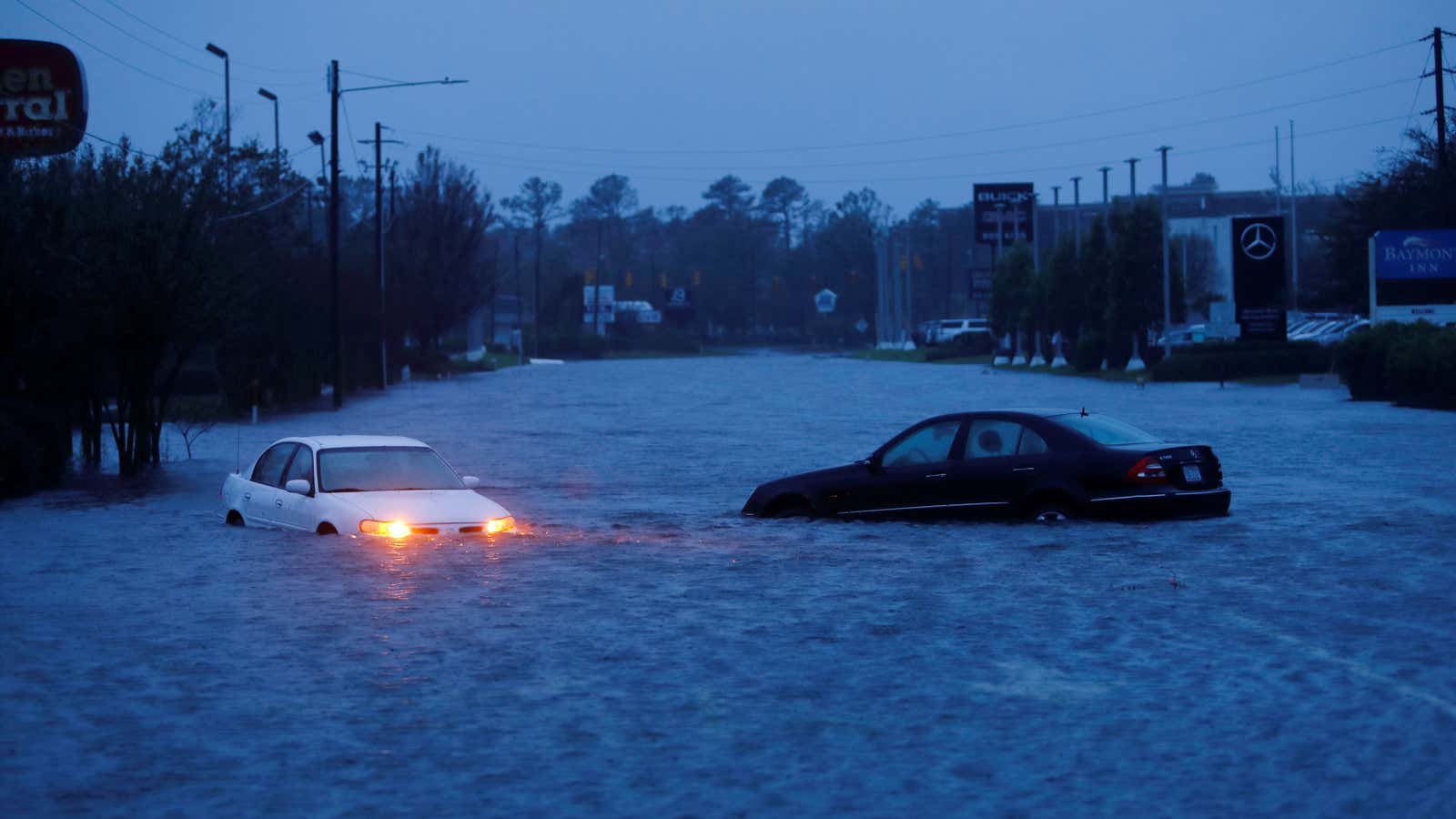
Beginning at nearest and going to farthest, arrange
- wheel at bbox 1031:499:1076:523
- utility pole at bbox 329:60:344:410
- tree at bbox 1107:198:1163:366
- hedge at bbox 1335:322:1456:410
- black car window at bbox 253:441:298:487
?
wheel at bbox 1031:499:1076:523
black car window at bbox 253:441:298:487
hedge at bbox 1335:322:1456:410
utility pole at bbox 329:60:344:410
tree at bbox 1107:198:1163:366

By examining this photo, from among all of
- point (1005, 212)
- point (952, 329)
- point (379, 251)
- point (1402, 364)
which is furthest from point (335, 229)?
point (952, 329)

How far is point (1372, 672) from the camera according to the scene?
949cm

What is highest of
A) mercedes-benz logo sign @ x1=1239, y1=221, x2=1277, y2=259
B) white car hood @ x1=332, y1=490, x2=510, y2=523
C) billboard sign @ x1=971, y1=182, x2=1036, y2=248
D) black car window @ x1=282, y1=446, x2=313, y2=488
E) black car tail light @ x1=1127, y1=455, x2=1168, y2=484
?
billboard sign @ x1=971, y1=182, x2=1036, y2=248

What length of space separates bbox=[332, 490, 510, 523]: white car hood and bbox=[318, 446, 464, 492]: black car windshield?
304 mm

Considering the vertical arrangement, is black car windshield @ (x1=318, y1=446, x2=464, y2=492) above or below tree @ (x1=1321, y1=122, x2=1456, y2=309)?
below

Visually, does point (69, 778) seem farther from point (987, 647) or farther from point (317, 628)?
point (987, 647)

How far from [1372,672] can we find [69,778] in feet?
22.0

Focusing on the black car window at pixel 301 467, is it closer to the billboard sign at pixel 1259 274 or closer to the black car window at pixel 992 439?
the black car window at pixel 992 439

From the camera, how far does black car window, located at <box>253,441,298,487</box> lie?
1723 cm

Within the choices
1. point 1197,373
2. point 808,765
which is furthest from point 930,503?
point 1197,373

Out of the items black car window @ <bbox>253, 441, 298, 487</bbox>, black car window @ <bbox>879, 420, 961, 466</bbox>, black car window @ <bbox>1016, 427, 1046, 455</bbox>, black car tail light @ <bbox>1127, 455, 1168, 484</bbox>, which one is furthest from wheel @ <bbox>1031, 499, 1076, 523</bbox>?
black car window @ <bbox>253, 441, 298, 487</bbox>

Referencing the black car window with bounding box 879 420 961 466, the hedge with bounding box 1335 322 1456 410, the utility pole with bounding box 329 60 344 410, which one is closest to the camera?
the black car window with bounding box 879 420 961 466

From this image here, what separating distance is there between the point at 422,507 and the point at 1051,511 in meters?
5.93

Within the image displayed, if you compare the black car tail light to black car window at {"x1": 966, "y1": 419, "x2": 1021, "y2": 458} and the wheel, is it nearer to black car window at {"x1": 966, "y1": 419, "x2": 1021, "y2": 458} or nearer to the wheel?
the wheel
